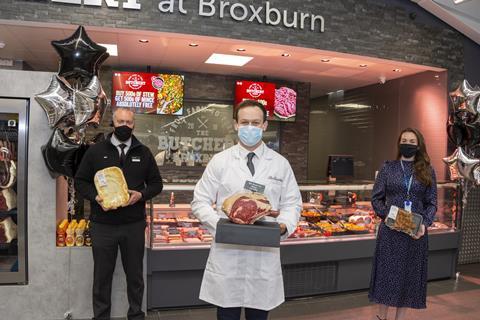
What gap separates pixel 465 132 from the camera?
5.54 m

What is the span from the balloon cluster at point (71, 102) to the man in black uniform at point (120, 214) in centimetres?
29

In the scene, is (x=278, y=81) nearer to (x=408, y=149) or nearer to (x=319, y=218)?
(x=319, y=218)

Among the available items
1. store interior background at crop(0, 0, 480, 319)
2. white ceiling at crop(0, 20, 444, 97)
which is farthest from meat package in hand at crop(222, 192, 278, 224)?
white ceiling at crop(0, 20, 444, 97)

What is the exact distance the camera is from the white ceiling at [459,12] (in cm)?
601

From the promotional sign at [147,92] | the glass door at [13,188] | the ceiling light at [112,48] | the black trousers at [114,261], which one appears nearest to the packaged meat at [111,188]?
the black trousers at [114,261]

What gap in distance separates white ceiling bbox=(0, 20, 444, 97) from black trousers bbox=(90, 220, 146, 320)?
8.32ft

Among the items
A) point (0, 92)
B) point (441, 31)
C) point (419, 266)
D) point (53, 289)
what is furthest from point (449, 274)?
point (0, 92)

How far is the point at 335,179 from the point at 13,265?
385 centimetres

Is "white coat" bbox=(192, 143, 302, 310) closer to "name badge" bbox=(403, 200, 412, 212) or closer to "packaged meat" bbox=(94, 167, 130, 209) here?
"packaged meat" bbox=(94, 167, 130, 209)

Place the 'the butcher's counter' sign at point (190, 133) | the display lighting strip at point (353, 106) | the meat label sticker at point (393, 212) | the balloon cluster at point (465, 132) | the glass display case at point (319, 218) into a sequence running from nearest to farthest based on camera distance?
the meat label sticker at point (393, 212) → the glass display case at point (319, 218) → the balloon cluster at point (465, 132) → the 'the butcher's counter' sign at point (190, 133) → the display lighting strip at point (353, 106)

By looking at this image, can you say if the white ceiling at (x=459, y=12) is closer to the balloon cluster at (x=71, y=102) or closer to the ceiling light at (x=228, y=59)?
the ceiling light at (x=228, y=59)

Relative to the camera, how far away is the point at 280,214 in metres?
2.30

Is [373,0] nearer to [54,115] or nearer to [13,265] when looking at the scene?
[54,115]

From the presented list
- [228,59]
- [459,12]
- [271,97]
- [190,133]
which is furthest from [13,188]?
[459,12]
